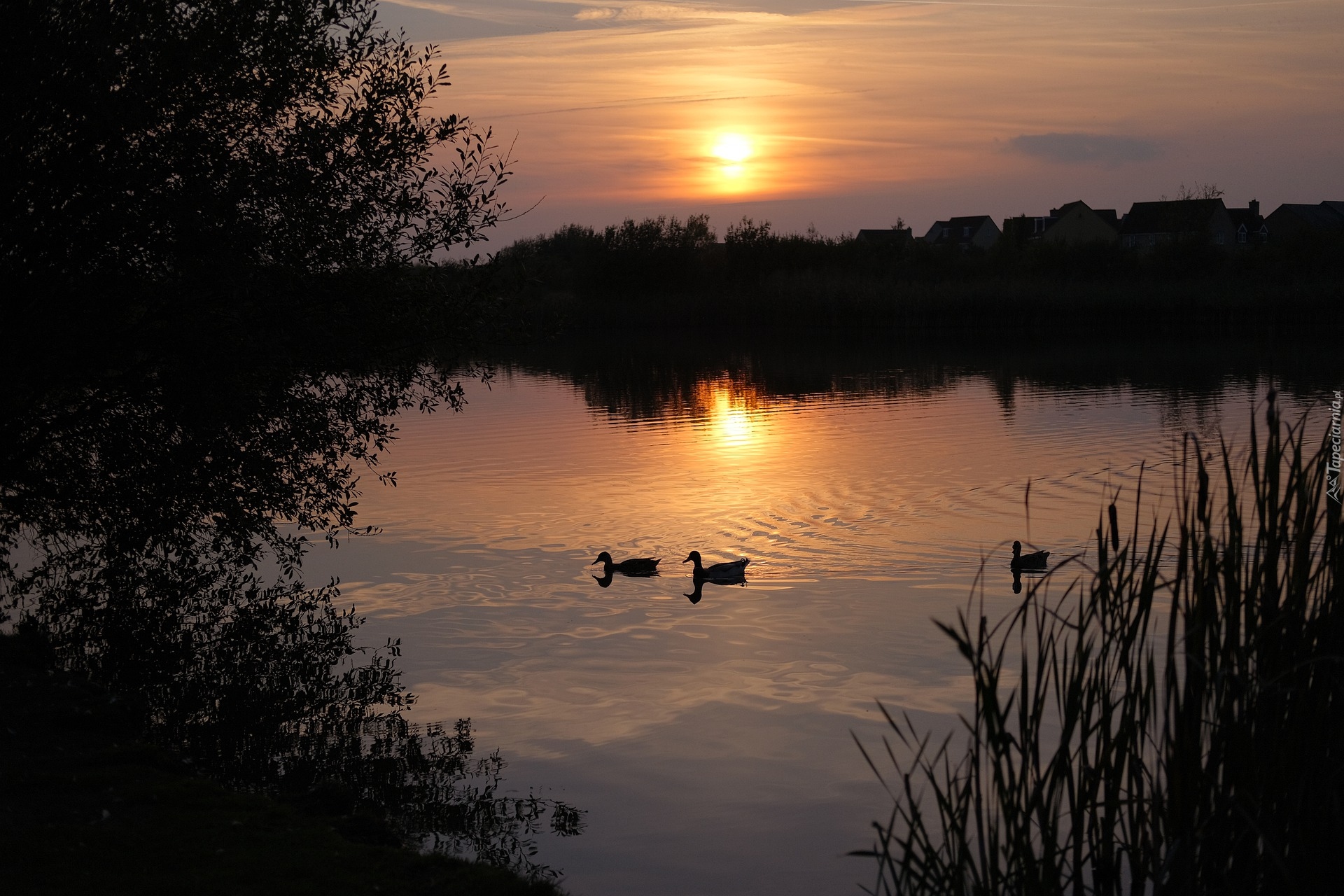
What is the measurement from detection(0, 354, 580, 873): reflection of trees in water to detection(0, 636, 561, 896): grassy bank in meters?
0.74

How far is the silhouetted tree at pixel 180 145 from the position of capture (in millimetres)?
10672

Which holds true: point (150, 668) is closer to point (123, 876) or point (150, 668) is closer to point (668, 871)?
point (123, 876)

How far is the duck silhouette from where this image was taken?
15523 mm

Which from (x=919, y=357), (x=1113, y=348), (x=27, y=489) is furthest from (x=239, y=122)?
(x=1113, y=348)

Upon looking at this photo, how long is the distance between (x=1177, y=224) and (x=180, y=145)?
80253 mm

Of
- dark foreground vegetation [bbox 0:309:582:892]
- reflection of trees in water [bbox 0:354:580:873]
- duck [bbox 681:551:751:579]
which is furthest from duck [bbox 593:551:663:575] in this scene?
reflection of trees in water [bbox 0:354:580:873]

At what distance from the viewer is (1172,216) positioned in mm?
83500

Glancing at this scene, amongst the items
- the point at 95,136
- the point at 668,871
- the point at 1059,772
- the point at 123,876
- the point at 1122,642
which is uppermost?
the point at 95,136

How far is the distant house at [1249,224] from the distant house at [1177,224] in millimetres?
581

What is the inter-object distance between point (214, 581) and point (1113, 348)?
44.0m

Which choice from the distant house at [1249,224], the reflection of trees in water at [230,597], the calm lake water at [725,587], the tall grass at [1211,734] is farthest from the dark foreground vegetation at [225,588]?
the distant house at [1249,224]

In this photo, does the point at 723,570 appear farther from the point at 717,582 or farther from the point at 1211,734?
the point at 1211,734

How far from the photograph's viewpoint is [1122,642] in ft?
14.5

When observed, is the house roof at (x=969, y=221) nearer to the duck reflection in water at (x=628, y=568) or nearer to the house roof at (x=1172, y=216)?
the house roof at (x=1172, y=216)
